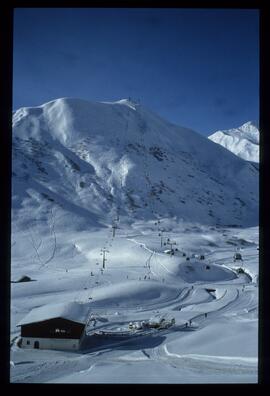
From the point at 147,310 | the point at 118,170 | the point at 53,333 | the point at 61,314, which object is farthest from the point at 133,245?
the point at 118,170

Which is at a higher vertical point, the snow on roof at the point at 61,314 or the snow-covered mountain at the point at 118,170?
the snow-covered mountain at the point at 118,170

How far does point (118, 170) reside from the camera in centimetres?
7681

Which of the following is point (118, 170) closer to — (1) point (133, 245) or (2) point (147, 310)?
(1) point (133, 245)

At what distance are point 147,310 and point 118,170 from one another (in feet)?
199

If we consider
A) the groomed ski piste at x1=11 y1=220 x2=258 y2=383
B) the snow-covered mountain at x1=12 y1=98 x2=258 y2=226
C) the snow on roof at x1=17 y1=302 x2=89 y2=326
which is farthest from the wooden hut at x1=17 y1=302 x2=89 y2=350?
the snow-covered mountain at x1=12 y1=98 x2=258 y2=226

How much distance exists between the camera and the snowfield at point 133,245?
9203 millimetres

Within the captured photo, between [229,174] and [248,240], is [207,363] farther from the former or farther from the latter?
[229,174]

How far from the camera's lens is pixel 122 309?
17594mm

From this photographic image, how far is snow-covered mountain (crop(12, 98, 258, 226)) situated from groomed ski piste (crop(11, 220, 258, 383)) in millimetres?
19289

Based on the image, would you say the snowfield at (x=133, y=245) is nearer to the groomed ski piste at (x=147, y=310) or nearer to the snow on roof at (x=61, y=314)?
the groomed ski piste at (x=147, y=310)

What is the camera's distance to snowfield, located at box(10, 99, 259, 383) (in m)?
9.20

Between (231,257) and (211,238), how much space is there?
38.0 ft

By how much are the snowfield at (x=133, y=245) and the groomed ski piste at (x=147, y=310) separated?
6 centimetres

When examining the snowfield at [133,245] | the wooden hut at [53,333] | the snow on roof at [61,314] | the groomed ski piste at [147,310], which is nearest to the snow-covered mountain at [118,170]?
the snowfield at [133,245]
